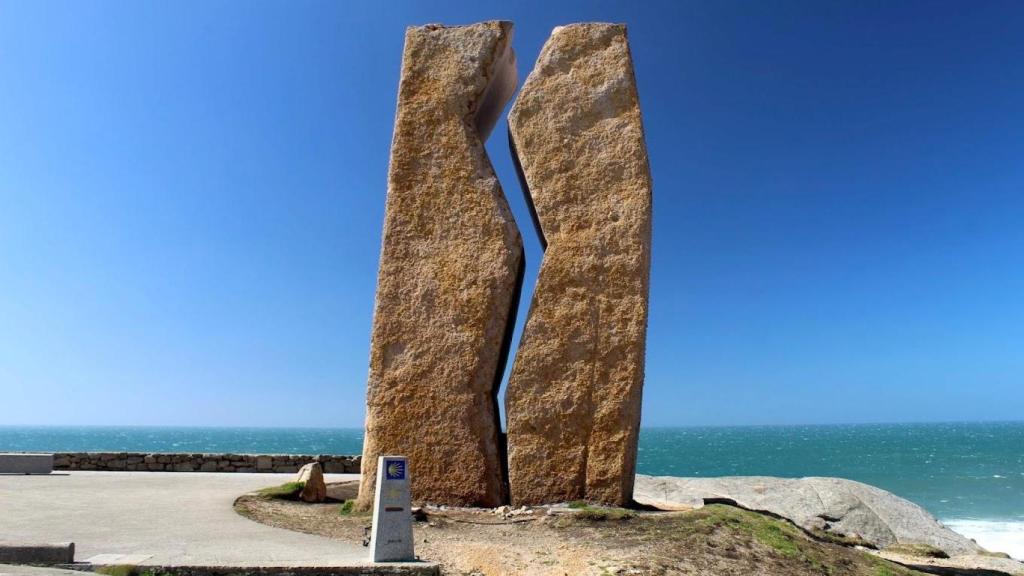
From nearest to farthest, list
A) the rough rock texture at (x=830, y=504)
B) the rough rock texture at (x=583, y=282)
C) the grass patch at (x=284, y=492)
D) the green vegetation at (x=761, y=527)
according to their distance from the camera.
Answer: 1. the green vegetation at (x=761, y=527)
2. the rough rock texture at (x=583, y=282)
3. the grass patch at (x=284, y=492)
4. the rough rock texture at (x=830, y=504)

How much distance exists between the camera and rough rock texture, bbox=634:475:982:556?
13656 mm

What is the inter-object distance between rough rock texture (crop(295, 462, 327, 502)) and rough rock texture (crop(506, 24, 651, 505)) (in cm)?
321

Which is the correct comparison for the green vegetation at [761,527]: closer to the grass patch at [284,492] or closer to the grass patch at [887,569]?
the grass patch at [887,569]

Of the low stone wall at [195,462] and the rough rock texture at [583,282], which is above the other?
the rough rock texture at [583,282]

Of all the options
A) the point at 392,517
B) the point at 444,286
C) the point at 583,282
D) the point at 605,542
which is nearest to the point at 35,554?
the point at 392,517

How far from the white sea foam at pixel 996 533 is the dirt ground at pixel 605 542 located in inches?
477

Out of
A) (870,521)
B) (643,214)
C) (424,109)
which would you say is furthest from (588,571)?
(870,521)

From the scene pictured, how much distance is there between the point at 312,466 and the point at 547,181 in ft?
18.7

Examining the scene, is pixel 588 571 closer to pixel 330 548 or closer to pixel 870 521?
pixel 330 548

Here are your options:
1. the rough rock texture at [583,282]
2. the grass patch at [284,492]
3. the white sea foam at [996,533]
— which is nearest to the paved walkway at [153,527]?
the grass patch at [284,492]

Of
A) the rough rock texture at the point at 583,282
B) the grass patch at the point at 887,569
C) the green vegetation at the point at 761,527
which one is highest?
the rough rock texture at the point at 583,282

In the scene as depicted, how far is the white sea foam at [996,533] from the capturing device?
60.2ft

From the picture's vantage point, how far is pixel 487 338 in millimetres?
10109

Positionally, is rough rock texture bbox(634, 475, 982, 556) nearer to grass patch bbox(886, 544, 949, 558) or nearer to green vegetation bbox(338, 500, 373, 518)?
grass patch bbox(886, 544, 949, 558)
